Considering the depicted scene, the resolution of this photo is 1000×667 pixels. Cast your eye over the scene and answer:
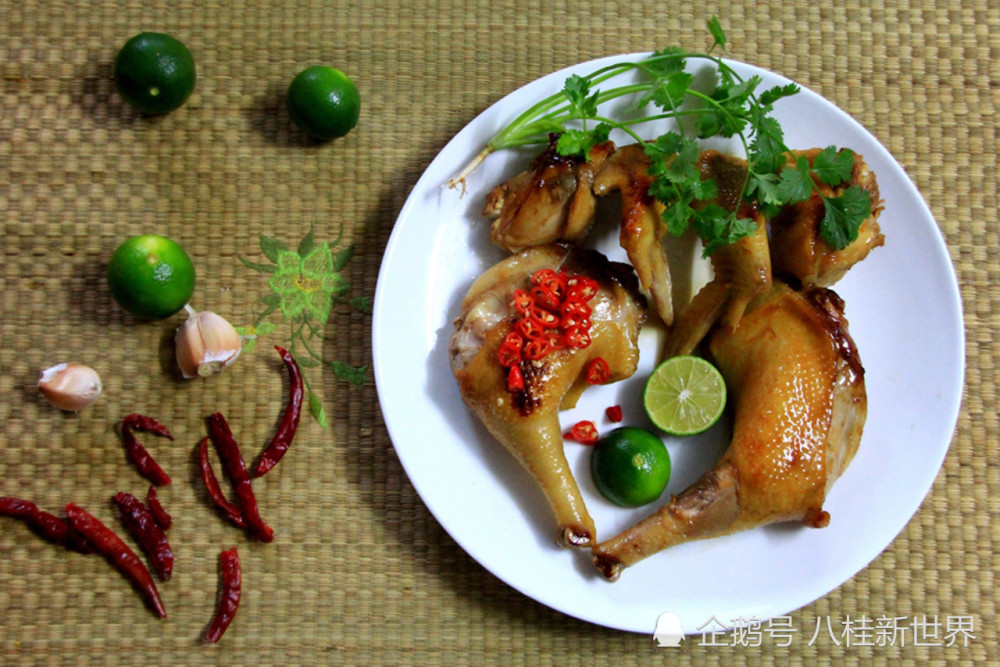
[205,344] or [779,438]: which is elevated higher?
[205,344]

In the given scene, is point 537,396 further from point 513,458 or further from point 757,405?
point 757,405

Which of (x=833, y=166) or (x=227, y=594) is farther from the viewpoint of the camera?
(x=227, y=594)

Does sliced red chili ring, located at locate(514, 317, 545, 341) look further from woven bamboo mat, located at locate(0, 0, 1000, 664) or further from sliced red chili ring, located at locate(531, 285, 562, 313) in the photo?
woven bamboo mat, located at locate(0, 0, 1000, 664)

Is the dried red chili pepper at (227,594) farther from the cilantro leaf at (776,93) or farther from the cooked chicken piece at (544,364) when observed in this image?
the cilantro leaf at (776,93)

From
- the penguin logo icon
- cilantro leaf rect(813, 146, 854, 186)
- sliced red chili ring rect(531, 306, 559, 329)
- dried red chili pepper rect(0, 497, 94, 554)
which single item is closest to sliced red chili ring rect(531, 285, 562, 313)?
sliced red chili ring rect(531, 306, 559, 329)

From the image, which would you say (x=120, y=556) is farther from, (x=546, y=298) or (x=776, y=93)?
(x=776, y=93)

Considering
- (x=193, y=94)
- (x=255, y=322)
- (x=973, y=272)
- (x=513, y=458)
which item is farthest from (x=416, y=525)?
(x=973, y=272)

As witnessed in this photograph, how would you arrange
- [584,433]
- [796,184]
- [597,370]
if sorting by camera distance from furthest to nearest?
[584,433] → [597,370] → [796,184]

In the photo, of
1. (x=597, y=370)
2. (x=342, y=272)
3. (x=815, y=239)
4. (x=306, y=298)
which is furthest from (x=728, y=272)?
(x=306, y=298)
